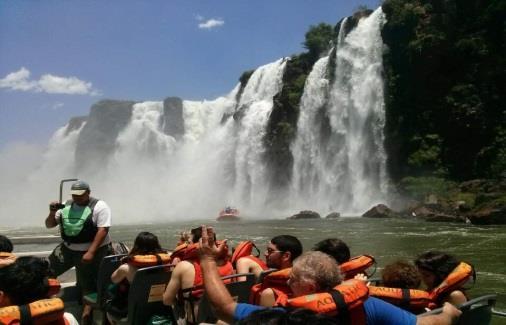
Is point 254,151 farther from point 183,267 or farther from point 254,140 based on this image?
point 183,267

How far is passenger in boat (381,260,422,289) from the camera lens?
3.28 m

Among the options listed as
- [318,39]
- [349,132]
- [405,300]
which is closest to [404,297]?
[405,300]

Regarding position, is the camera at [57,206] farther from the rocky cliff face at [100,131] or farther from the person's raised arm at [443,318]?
the rocky cliff face at [100,131]

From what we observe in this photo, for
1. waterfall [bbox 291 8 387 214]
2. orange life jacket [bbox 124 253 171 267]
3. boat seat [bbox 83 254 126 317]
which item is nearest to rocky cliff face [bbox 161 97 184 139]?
waterfall [bbox 291 8 387 214]

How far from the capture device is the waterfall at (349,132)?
3472 cm

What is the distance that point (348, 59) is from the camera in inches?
1431

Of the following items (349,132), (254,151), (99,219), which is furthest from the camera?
(254,151)

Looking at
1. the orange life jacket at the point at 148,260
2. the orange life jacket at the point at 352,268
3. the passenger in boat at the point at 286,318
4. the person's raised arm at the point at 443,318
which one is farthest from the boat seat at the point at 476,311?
the orange life jacket at the point at 148,260

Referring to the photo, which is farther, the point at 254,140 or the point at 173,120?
the point at 173,120

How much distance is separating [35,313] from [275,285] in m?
1.25

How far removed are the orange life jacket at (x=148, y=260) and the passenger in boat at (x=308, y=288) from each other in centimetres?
138

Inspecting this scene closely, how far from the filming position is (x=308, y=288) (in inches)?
89.9

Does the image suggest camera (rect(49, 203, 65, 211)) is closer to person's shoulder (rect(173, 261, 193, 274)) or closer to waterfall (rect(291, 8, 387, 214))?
person's shoulder (rect(173, 261, 193, 274))

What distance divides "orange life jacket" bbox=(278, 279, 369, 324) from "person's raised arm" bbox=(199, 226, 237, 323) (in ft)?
1.10
